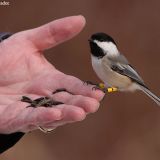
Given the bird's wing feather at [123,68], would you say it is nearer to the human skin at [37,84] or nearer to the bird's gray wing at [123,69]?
the bird's gray wing at [123,69]

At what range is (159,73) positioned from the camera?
3404mm

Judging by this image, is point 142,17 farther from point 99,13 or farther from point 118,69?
point 118,69

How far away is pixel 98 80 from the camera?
3.33 meters

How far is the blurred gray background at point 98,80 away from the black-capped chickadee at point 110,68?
47.0 inches

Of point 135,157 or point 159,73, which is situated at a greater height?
point 159,73

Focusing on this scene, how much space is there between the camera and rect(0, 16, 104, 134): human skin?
5.39ft

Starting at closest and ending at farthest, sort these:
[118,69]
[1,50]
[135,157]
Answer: [118,69]
[1,50]
[135,157]

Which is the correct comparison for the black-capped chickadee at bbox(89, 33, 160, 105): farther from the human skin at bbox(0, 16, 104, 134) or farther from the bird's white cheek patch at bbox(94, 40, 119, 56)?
the human skin at bbox(0, 16, 104, 134)

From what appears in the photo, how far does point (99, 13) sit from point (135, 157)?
2.80 feet

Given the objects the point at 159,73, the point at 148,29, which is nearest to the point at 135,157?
the point at 159,73

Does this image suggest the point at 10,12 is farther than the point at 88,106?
Yes

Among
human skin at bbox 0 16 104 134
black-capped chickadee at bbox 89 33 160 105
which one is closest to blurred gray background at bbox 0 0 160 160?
human skin at bbox 0 16 104 134

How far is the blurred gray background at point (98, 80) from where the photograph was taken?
3.28 meters

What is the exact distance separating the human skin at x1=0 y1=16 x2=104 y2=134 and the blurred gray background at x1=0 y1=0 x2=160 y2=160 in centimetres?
109
